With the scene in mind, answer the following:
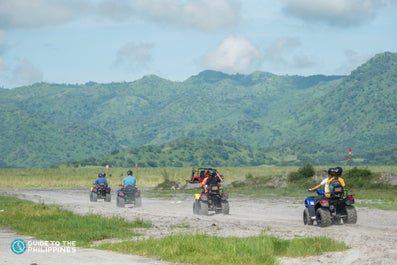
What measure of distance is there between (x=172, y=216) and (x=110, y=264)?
15.2 meters

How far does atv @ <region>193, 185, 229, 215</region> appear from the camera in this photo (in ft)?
102

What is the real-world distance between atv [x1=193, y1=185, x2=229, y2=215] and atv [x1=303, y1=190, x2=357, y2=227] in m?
6.93

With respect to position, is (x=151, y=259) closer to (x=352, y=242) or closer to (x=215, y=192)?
(x=352, y=242)

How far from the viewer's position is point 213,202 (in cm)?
3134

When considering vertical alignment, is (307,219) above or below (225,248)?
above

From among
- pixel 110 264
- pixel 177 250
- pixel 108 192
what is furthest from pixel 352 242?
pixel 108 192

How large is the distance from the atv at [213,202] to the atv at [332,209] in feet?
22.7

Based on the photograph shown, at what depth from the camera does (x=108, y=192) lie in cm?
4466

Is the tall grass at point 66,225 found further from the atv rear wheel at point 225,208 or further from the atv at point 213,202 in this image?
the atv rear wheel at point 225,208

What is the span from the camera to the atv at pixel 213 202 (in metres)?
31.2

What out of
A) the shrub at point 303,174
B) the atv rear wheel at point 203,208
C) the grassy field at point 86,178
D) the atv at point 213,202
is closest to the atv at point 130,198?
the atv at point 213,202

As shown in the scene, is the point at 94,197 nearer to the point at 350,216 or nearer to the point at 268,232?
the point at 350,216

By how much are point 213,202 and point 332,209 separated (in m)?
8.06

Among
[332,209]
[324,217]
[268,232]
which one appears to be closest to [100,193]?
[332,209]
